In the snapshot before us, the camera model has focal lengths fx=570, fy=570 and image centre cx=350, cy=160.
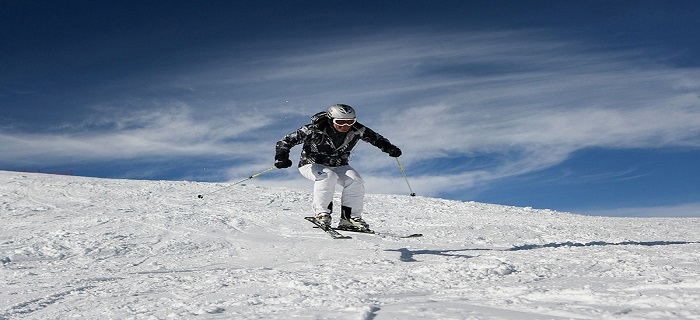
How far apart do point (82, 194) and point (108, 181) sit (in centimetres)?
254

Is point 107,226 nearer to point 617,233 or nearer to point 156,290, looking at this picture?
point 156,290

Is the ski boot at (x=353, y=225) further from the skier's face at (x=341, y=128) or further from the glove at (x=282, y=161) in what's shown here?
the skier's face at (x=341, y=128)

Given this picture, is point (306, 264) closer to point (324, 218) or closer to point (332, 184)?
point (324, 218)

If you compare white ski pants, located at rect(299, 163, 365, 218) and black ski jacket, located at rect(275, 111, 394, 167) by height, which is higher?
black ski jacket, located at rect(275, 111, 394, 167)

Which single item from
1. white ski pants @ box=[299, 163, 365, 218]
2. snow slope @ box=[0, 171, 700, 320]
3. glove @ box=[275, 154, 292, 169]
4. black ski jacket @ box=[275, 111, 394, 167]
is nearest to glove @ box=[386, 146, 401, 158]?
black ski jacket @ box=[275, 111, 394, 167]

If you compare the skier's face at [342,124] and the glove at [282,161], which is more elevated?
the skier's face at [342,124]

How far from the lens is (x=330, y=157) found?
8266 millimetres

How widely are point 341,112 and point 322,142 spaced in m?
0.59

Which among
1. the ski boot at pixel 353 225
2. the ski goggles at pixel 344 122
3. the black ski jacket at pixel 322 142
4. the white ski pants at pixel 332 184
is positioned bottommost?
the ski boot at pixel 353 225

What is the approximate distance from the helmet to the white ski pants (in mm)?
812

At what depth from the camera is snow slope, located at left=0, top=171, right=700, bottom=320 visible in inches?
137

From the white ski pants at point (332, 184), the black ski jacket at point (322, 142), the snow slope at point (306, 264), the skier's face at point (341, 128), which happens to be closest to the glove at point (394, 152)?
the black ski jacket at point (322, 142)

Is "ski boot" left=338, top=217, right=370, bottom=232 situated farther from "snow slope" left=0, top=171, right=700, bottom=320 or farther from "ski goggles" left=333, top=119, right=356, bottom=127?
"ski goggles" left=333, top=119, right=356, bottom=127

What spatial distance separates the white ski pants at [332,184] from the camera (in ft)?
26.4
